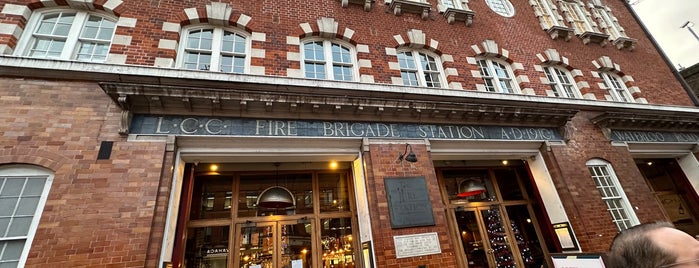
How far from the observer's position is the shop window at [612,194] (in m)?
8.35

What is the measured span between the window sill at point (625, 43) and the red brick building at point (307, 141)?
3784 mm

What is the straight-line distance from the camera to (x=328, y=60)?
26.7 feet

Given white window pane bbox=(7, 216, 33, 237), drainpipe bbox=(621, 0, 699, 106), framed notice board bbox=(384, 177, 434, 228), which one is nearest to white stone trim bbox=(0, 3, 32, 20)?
white window pane bbox=(7, 216, 33, 237)

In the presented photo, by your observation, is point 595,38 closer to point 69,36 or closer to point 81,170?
point 81,170

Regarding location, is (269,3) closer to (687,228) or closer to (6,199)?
(6,199)

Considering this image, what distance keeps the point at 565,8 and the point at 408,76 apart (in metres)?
10.5

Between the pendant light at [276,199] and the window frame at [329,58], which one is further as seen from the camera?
the window frame at [329,58]

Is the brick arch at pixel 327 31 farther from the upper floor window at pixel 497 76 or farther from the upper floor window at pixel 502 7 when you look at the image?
the upper floor window at pixel 502 7

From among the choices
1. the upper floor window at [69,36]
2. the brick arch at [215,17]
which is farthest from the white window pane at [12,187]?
the brick arch at [215,17]

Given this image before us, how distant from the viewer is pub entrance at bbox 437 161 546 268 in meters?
8.45

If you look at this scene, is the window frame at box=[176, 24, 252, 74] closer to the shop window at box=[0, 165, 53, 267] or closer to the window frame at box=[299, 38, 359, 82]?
the window frame at box=[299, 38, 359, 82]

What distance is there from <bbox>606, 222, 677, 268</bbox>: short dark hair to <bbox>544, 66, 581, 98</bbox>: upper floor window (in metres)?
10.4

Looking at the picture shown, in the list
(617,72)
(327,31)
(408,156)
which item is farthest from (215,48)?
(617,72)

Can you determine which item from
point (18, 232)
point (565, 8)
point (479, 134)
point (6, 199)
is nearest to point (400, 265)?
point (479, 134)
